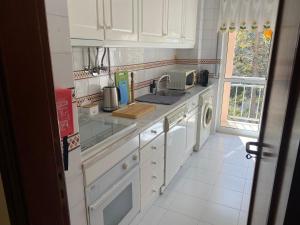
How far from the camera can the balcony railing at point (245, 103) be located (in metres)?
3.86

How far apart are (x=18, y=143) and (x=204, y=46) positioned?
3.50 metres

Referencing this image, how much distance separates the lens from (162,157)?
7.09 ft

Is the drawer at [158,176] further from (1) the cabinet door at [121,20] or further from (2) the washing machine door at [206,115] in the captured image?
(2) the washing machine door at [206,115]

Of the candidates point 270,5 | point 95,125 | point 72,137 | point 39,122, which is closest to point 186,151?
point 95,125

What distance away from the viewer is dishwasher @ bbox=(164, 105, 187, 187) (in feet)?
7.25

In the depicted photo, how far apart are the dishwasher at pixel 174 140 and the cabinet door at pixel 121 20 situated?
820 mm

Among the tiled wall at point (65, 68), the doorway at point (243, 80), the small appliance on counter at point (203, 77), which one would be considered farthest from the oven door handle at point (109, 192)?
the doorway at point (243, 80)

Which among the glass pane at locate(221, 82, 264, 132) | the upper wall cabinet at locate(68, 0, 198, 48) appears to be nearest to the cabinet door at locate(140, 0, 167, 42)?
the upper wall cabinet at locate(68, 0, 198, 48)

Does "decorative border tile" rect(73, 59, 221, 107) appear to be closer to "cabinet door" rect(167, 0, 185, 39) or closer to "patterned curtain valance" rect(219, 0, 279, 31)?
"cabinet door" rect(167, 0, 185, 39)

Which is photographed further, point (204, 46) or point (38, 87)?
point (204, 46)

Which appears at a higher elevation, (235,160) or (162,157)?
(162,157)

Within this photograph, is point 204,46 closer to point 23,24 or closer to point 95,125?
point 95,125

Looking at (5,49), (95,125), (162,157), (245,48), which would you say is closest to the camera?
(5,49)

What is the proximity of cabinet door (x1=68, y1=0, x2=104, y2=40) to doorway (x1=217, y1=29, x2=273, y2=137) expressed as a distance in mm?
2555
